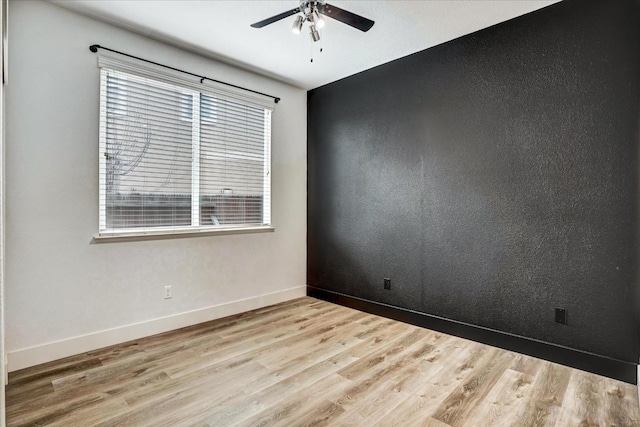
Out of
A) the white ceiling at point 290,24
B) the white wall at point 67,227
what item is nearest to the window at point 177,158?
the white wall at point 67,227

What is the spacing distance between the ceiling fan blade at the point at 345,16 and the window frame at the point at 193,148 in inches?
66.9

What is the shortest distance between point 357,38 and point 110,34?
2101 mm

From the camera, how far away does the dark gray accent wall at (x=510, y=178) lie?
94.9 inches

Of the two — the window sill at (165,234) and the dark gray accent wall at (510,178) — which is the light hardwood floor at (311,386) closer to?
the dark gray accent wall at (510,178)

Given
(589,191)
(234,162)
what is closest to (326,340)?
(234,162)

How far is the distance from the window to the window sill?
0.03m

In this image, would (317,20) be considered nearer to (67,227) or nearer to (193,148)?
(193,148)

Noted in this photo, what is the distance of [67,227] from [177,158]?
3.51 ft

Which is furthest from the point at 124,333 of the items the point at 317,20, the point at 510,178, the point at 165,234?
the point at 510,178

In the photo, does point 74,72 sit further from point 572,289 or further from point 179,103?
point 572,289

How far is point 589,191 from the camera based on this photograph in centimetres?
250

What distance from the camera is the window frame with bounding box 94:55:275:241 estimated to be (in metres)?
2.87

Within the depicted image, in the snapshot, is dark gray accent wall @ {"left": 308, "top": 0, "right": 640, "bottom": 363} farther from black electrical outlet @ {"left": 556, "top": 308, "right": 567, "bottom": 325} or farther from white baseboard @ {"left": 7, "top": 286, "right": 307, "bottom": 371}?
white baseboard @ {"left": 7, "top": 286, "right": 307, "bottom": 371}

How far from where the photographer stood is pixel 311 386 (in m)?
2.29
